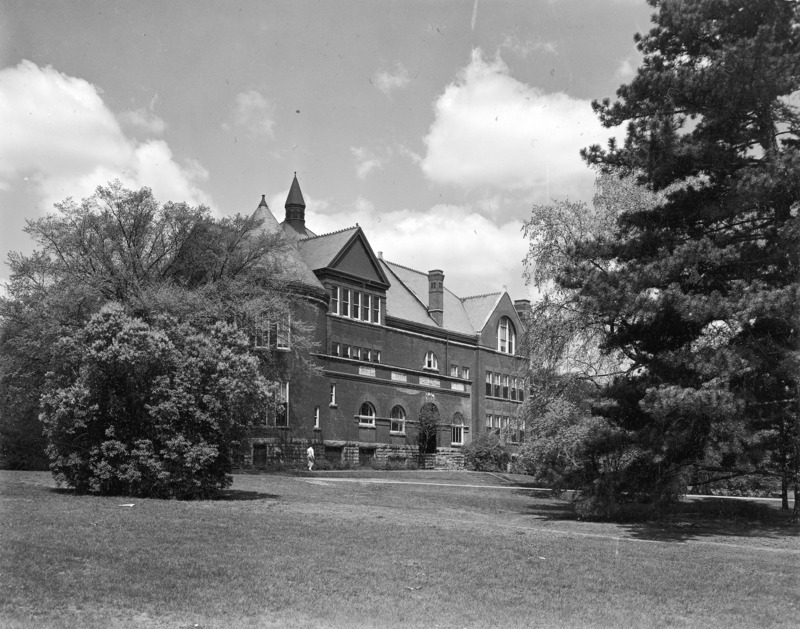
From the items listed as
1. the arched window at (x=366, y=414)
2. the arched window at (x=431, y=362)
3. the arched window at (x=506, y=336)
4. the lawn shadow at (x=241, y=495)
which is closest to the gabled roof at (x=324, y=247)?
the arched window at (x=366, y=414)

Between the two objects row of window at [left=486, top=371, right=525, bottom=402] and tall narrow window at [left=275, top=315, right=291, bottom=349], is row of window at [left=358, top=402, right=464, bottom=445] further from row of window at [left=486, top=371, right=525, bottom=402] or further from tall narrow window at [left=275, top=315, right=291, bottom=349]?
tall narrow window at [left=275, top=315, right=291, bottom=349]

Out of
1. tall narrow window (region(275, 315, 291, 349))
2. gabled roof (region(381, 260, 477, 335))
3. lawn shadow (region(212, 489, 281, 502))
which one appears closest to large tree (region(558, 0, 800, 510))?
lawn shadow (region(212, 489, 281, 502))

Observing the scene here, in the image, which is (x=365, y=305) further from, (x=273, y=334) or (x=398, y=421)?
(x=273, y=334)

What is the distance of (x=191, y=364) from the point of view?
70.7ft

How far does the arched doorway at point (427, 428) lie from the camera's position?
5500 centimetres

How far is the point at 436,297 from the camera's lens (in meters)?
61.4

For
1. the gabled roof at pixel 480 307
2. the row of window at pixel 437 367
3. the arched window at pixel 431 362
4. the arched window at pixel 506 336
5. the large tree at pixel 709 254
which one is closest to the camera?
the large tree at pixel 709 254

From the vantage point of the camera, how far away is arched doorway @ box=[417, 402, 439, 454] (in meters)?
55.0

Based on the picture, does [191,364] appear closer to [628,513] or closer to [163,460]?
[163,460]

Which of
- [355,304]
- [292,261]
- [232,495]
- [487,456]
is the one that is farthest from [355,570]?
[355,304]

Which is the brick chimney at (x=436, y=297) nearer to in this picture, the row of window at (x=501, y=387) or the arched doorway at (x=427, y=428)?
the row of window at (x=501, y=387)

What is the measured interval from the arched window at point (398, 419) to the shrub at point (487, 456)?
16.3 ft

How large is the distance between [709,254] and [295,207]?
133 feet

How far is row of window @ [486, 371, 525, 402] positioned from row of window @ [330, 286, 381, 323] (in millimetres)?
14637
